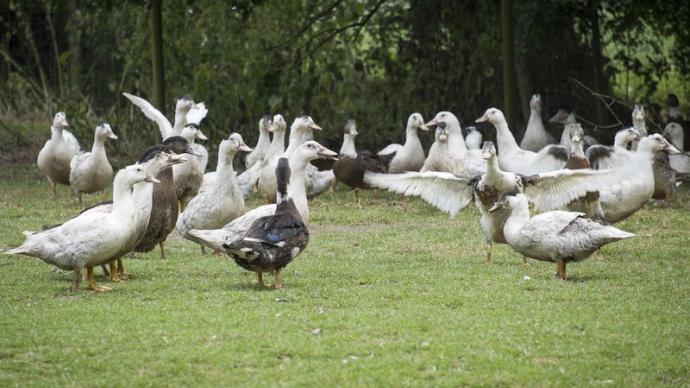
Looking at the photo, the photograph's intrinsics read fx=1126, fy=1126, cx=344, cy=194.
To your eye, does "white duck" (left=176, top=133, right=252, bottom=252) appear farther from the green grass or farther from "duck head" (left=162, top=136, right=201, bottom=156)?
"duck head" (left=162, top=136, right=201, bottom=156)

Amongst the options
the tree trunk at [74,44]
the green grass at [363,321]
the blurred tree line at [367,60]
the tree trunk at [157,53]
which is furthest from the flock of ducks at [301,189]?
the tree trunk at [74,44]

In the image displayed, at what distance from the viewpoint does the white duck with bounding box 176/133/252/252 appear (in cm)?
1042

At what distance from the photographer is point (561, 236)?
9.04m

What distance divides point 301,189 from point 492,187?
6.29ft

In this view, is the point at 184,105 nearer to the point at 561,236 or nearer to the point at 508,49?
the point at 508,49

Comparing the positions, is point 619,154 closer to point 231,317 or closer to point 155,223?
point 155,223

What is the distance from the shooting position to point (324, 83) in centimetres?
1855

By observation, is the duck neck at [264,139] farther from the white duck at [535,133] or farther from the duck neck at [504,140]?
the white duck at [535,133]

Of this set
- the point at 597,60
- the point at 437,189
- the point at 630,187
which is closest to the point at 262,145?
the point at 437,189

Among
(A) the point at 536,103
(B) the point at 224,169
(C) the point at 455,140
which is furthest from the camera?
(A) the point at 536,103

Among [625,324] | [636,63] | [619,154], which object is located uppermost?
[636,63]

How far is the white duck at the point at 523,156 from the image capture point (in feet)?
46.1

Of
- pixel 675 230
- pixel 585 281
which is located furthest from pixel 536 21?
pixel 585 281

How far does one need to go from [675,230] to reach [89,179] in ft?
23.8
